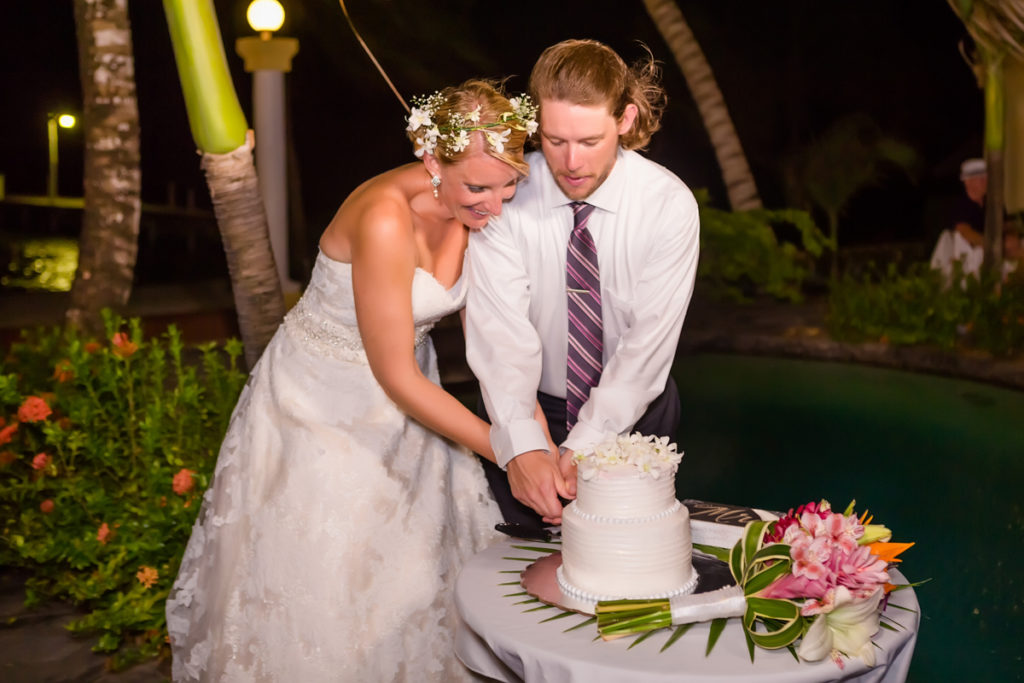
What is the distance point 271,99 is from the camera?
295 inches

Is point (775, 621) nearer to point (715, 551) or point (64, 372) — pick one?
point (715, 551)

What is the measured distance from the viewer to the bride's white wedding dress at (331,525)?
267 centimetres

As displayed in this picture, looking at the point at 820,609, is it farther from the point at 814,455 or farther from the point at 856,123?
the point at 856,123

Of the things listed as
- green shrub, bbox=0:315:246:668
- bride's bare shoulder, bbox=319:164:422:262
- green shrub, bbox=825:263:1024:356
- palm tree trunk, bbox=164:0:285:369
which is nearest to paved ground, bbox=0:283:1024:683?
green shrub, bbox=825:263:1024:356

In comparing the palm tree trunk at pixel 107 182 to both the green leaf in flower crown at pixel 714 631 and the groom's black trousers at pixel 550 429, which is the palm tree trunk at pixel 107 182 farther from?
the green leaf in flower crown at pixel 714 631

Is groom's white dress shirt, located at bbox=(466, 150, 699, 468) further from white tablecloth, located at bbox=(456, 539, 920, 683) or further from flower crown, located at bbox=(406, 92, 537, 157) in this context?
white tablecloth, located at bbox=(456, 539, 920, 683)

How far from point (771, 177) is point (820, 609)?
48.0 feet

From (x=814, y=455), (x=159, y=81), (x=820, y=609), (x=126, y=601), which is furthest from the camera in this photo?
(x=159, y=81)

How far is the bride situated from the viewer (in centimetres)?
258

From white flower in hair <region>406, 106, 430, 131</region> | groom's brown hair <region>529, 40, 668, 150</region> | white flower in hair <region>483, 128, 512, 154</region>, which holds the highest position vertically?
groom's brown hair <region>529, 40, 668, 150</region>

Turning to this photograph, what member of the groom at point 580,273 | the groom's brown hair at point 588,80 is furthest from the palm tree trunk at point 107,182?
the groom's brown hair at point 588,80

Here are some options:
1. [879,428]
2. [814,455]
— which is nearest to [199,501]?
[814,455]

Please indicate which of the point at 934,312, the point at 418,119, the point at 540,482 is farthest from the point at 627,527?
the point at 934,312

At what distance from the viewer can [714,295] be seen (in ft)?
35.2
